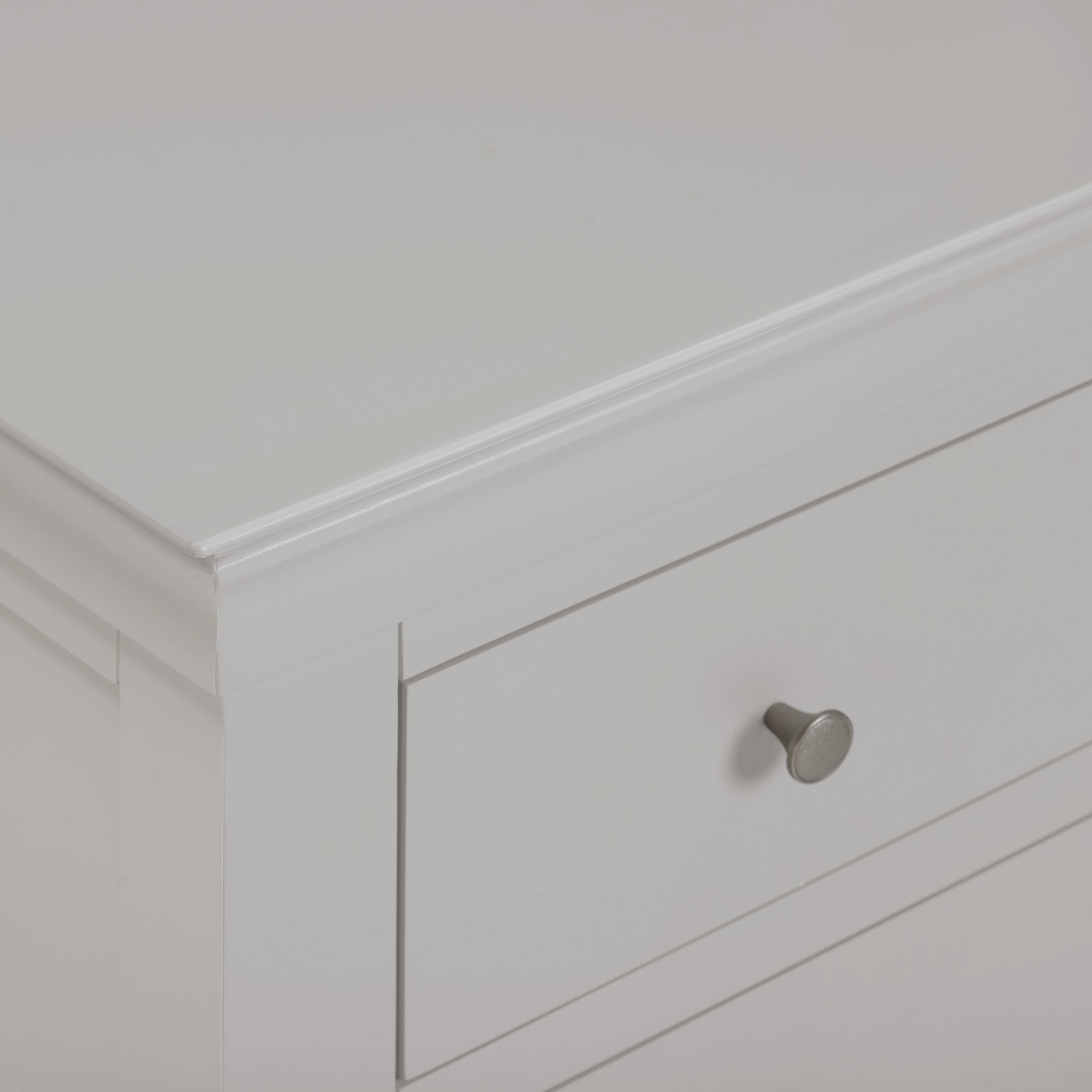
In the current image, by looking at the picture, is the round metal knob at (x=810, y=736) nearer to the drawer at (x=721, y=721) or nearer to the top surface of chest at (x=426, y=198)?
the drawer at (x=721, y=721)

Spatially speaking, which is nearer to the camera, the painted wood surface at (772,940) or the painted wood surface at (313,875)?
the painted wood surface at (313,875)

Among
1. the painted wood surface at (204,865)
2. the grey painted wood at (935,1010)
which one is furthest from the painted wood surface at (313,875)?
the grey painted wood at (935,1010)

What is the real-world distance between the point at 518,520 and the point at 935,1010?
1.14 feet

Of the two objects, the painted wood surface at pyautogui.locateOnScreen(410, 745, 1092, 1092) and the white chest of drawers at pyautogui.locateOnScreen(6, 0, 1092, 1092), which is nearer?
the white chest of drawers at pyautogui.locateOnScreen(6, 0, 1092, 1092)

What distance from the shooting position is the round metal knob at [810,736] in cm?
48

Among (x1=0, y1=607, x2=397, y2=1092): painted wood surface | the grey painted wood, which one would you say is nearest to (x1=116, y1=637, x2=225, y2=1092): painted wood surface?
(x1=0, y1=607, x2=397, y2=1092): painted wood surface

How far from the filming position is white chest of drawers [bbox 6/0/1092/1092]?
1.21 ft

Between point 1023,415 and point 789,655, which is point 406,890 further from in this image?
point 1023,415

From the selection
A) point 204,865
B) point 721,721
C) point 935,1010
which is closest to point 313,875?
point 204,865

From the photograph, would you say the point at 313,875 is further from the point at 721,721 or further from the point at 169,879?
the point at 721,721

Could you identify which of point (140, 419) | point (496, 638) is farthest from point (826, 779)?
point (140, 419)

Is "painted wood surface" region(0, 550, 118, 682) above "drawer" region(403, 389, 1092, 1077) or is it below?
above

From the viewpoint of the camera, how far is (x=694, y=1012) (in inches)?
21.0

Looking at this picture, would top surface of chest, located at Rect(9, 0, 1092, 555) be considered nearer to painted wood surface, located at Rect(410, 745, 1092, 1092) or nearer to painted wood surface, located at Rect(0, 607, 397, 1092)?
painted wood surface, located at Rect(0, 607, 397, 1092)
